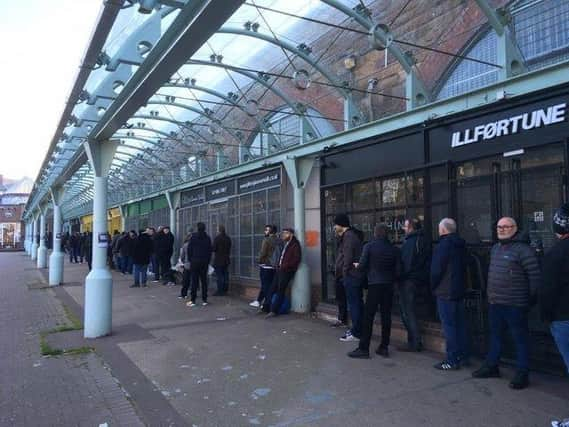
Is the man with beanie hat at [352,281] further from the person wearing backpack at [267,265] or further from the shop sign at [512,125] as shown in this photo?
the person wearing backpack at [267,265]

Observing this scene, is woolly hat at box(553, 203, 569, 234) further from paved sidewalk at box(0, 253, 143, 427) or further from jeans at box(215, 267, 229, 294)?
jeans at box(215, 267, 229, 294)

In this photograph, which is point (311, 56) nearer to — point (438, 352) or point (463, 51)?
point (463, 51)

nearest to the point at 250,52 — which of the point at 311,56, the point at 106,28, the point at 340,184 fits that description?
the point at 311,56

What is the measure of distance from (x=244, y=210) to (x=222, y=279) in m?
1.69

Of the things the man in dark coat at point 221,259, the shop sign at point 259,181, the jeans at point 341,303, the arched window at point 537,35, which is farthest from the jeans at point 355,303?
the man in dark coat at point 221,259

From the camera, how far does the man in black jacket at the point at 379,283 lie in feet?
20.2

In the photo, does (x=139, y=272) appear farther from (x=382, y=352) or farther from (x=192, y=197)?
(x=382, y=352)

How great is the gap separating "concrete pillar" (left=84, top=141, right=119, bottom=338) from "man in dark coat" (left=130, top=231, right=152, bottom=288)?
17.8 feet

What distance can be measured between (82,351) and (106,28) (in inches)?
165

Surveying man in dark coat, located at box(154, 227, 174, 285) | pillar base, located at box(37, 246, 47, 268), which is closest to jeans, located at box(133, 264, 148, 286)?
man in dark coat, located at box(154, 227, 174, 285)

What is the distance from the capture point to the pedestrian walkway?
4.35m

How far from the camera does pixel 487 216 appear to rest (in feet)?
20.0

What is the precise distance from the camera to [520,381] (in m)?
4.88

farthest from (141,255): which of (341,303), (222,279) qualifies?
(341,303)
